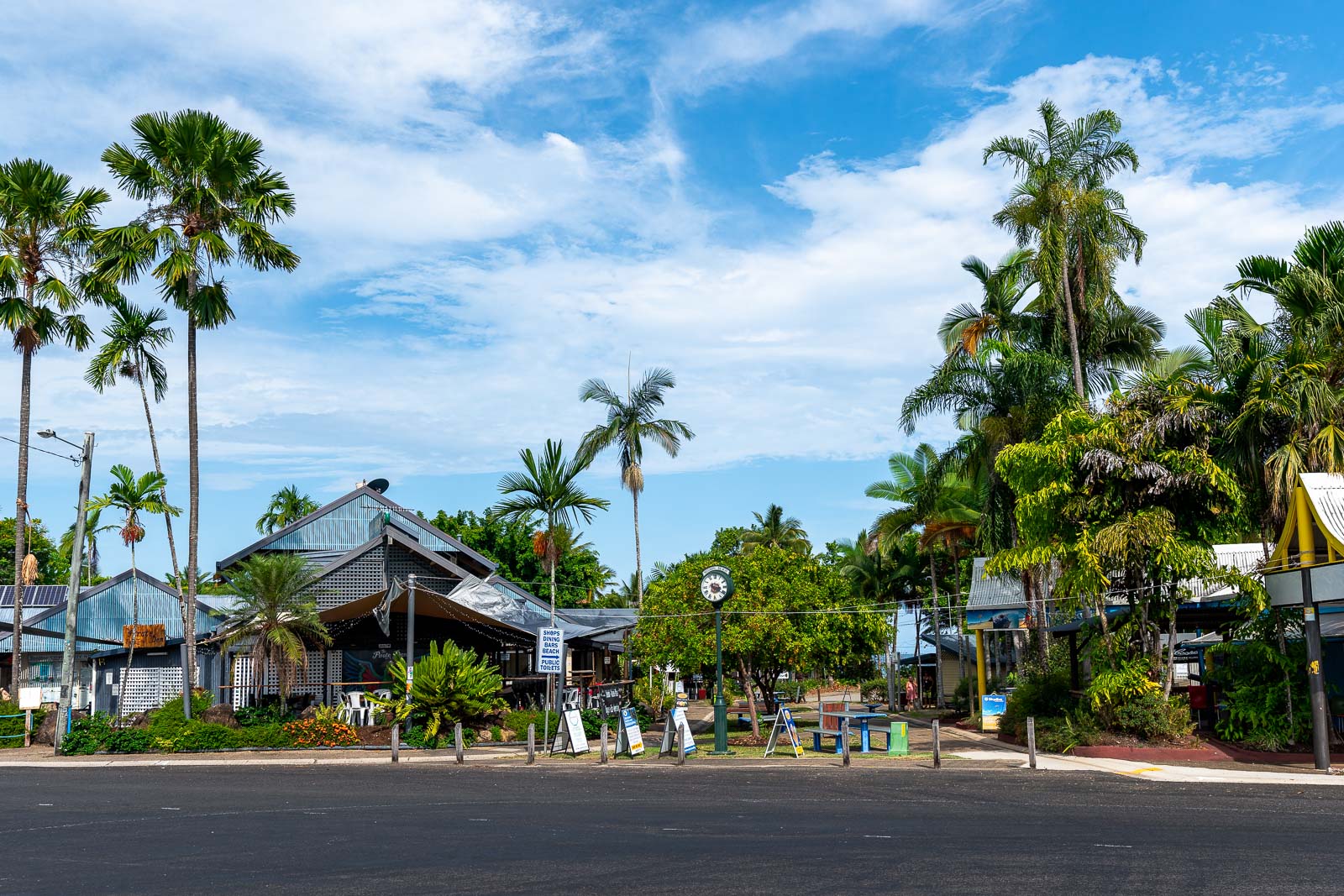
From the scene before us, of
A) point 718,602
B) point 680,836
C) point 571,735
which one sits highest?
point 718,602

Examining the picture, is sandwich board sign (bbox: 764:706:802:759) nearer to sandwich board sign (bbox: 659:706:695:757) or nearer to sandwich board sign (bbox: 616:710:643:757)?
sandwich board sign (bbox: 659:706:695:757)

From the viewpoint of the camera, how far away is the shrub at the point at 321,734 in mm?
30656

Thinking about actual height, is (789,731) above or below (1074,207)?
below

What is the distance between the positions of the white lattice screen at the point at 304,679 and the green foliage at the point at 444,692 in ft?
23.5

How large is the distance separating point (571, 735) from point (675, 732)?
2.56 metres

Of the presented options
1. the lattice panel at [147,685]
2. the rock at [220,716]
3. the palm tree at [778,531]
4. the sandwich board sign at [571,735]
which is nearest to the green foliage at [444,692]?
the sandwich board sign at [571,735]

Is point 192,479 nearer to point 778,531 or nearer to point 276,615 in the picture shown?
point 276,615

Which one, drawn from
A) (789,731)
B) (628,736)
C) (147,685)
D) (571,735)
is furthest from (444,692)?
(147,685)

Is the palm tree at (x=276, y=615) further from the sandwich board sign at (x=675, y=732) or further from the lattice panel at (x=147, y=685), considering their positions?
the lattice panel at (x=147, y=685)

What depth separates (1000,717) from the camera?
99.6 feet

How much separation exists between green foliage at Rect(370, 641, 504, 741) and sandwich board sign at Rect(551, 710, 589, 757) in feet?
12.4

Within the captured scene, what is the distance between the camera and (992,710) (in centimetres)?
3278

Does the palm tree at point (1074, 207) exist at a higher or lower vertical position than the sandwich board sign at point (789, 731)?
higher

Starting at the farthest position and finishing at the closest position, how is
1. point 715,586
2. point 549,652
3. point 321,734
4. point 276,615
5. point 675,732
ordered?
1. point 276,615
2. point 321,734
3. point 715,586
4. point 549,652
5. point 675,732
